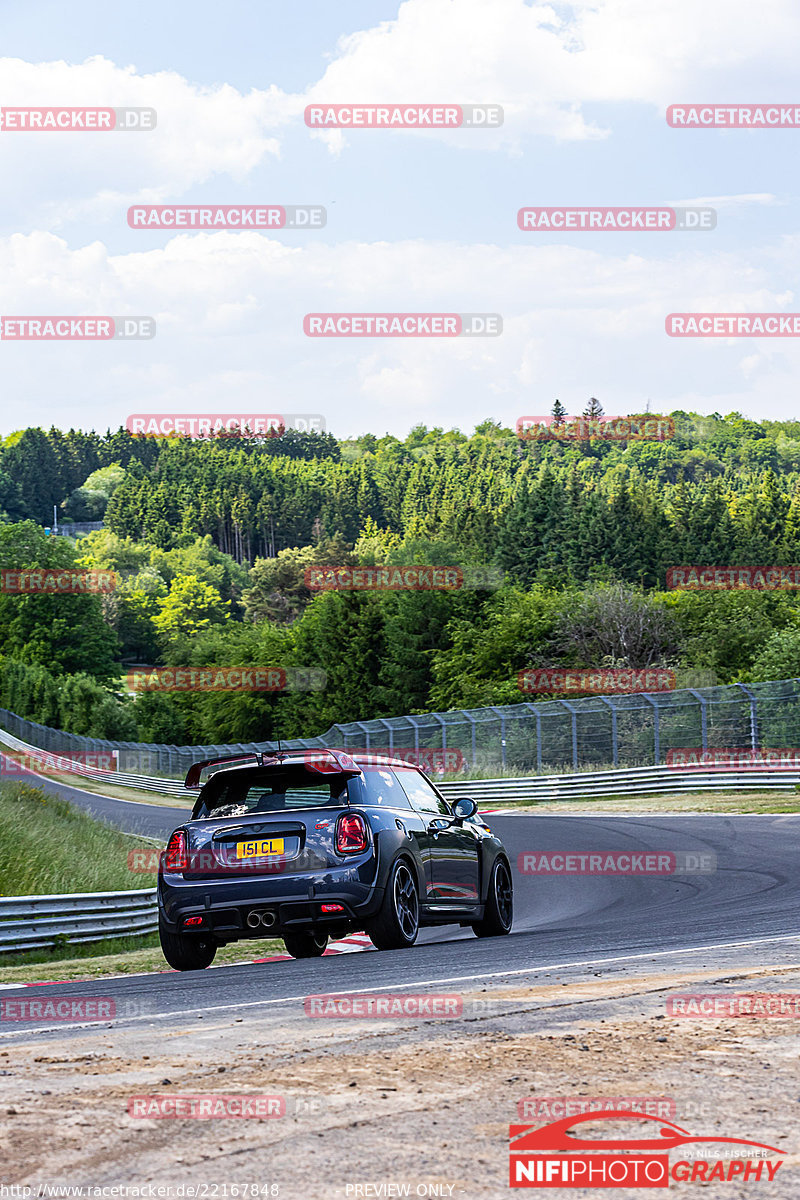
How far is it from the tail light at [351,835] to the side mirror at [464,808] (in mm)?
1632

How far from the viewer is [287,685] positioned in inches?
3861

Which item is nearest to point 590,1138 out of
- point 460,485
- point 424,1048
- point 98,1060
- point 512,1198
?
point 512,1198

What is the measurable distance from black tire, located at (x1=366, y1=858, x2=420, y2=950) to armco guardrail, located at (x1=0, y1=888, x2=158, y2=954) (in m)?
3.83

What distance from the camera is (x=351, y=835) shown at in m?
9.56

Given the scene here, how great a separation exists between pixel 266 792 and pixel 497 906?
278 cm

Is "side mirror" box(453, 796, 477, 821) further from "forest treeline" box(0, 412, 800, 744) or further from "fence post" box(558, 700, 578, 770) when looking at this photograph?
"forest treeline" box(0, 412, 800, 744)

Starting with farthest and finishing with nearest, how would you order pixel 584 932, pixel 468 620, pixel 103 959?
pixel 468 620 → pixel 103 959 → pixel 584 932

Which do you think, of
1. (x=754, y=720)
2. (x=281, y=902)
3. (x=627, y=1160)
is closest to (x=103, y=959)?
(x=281, y=902)

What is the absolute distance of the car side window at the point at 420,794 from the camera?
10.8 m

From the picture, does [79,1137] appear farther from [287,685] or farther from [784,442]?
[784,442]

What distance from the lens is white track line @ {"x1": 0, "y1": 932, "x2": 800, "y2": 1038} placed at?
6797 millimetres

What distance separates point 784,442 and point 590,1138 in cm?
19254

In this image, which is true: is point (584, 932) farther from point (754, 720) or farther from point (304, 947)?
point (754, 720)

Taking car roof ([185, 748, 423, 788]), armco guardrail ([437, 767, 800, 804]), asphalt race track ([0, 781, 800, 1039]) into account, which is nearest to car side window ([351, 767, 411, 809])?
car roof ([185, 748, 423, 788])
